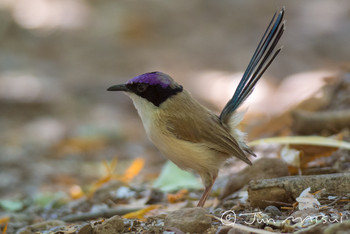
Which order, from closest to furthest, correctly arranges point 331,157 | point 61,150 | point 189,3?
point 331,157 < point 61,150 < point 189,3

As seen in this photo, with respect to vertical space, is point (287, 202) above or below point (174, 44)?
below

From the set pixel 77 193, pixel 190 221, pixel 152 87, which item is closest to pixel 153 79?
pixel 152 87

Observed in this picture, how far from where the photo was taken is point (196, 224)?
3.06 meters

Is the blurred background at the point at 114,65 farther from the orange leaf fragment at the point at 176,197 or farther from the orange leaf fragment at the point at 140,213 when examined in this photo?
the orange leaf fragment at the point at 140,213

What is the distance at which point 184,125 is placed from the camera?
3898 mm

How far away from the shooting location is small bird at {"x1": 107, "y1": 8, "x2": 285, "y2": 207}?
3.85m

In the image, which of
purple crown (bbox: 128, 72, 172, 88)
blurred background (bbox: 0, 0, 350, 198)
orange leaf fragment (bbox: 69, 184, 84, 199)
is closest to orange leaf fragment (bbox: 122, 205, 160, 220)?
purple crown (bbox: 128, 72, 172, 88)

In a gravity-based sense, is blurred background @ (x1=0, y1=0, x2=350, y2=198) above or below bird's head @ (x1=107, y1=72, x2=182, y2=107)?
above

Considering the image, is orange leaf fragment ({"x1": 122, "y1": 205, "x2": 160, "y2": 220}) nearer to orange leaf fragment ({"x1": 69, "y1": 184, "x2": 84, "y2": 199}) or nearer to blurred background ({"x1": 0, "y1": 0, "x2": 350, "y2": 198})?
orange leaf fragment ({"x1": 69, "y1": 184, "x2": 84, "y2": 199})

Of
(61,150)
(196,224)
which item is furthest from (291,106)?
(61,150)

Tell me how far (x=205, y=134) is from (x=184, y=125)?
0.17m

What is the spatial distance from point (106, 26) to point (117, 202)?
367 inches

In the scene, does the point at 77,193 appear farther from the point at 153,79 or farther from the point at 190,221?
the point at 190,221

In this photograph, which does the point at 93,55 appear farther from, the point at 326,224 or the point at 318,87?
the point at 326,224
